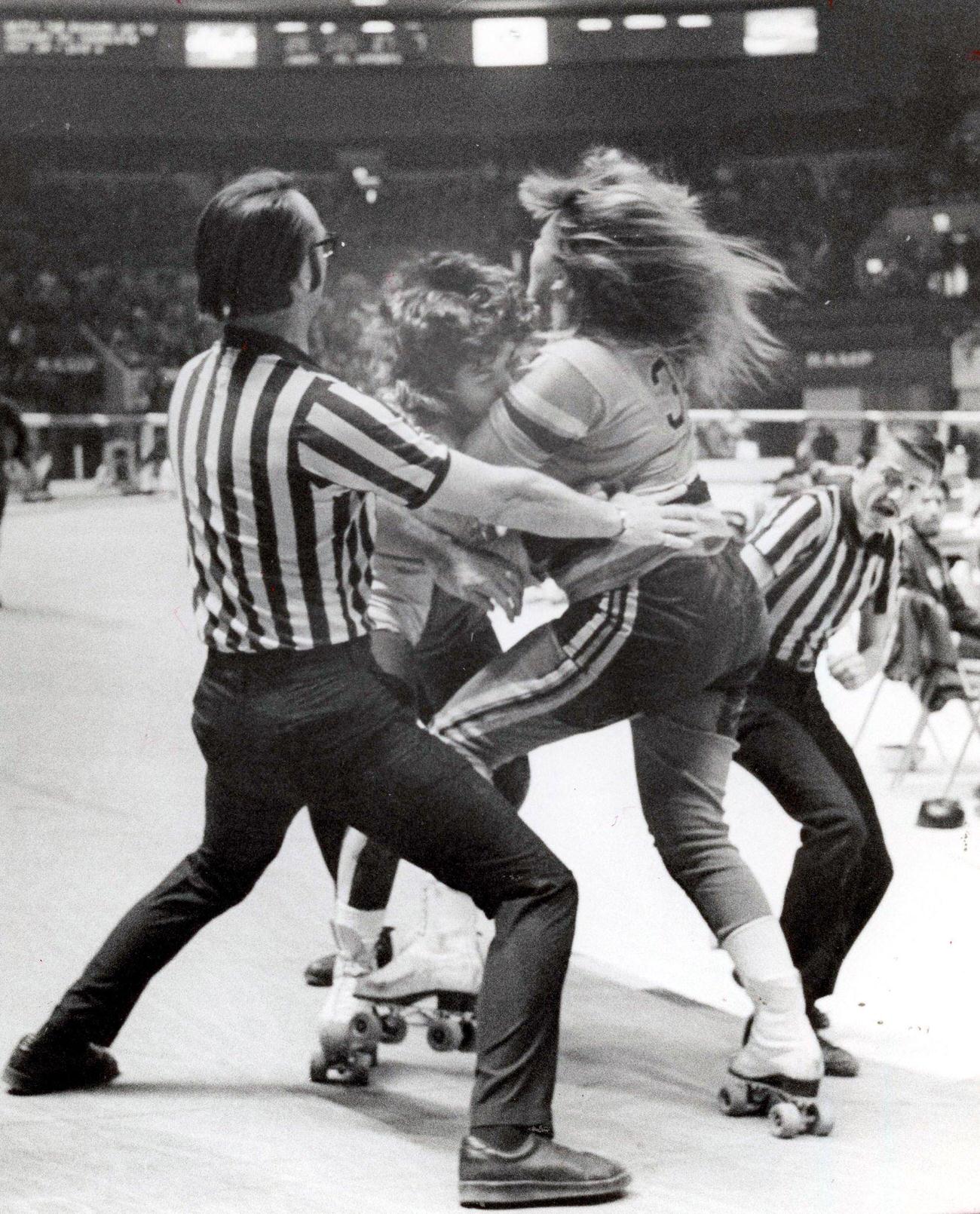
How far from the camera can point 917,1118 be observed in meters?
2.72

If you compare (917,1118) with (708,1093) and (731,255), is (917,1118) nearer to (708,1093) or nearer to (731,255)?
(708,1093)

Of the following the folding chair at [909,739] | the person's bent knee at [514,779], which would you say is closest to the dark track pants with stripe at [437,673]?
the person's bent knee at [514,779]

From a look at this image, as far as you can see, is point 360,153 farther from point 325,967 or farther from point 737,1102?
point 737,1102

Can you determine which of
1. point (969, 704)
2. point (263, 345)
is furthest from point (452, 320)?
point (969, 704)

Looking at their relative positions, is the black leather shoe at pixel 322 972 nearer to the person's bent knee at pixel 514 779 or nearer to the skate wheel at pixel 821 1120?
the person's bent knee at pixel 514 779

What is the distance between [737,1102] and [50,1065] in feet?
3.61

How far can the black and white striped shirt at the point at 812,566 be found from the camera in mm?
2719

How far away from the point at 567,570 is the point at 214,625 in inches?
21.7

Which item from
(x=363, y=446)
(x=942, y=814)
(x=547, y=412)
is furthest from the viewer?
Answer: (x=942, y=814)

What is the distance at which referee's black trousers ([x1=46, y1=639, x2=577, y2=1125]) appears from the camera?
227cm

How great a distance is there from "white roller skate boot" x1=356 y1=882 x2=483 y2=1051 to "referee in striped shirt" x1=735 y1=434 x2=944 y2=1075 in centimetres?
55

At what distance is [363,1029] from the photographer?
107 inches

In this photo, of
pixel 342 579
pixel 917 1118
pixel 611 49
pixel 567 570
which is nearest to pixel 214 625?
pixel 342 579

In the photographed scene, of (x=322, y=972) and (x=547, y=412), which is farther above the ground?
(x=547, y=412)
